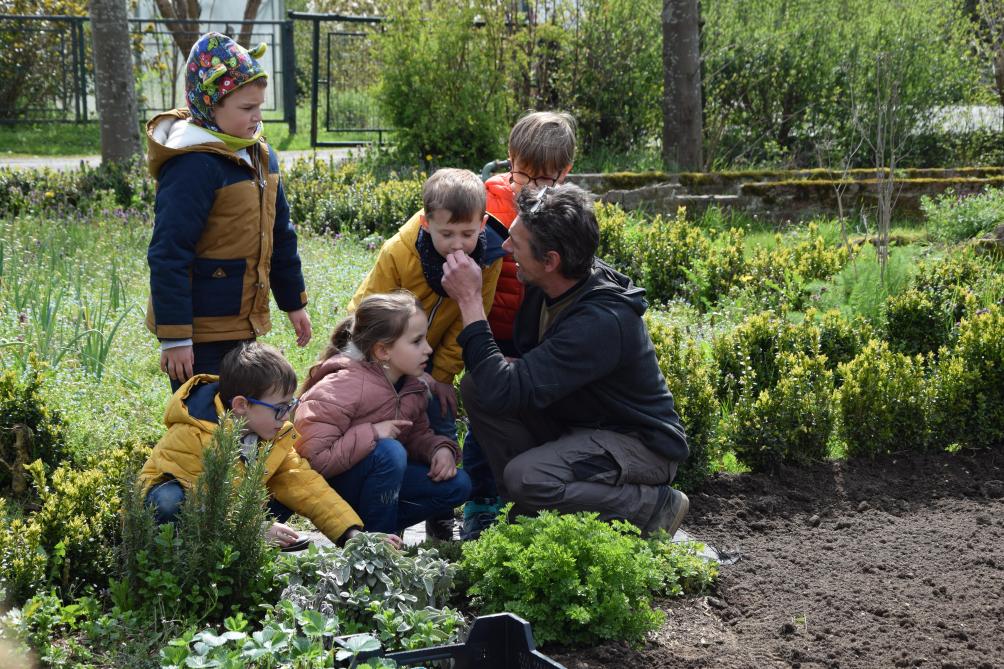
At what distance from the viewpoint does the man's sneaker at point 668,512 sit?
3504 mm

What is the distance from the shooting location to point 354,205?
352 inches

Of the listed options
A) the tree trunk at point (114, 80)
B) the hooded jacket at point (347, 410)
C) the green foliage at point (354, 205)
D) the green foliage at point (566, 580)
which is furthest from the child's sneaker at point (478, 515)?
the tree trunk at point (114, 80)

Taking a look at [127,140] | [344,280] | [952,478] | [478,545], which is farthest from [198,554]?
[127,140]

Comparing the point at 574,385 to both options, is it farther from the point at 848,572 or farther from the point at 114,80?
the point at 114,80

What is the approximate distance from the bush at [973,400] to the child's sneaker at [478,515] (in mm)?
2043

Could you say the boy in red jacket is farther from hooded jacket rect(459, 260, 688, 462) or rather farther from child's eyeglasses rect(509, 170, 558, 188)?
hooded jacket rect(459, 260, 688, 462)

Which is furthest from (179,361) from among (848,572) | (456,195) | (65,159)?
(65,159)

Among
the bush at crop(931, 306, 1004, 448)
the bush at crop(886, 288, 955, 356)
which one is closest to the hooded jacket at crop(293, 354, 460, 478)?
the bush at crop(931, 306, 1004, 448)

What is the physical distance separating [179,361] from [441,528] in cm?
117

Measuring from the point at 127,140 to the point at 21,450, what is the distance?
24.7ft

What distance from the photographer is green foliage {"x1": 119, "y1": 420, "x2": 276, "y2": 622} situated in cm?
262

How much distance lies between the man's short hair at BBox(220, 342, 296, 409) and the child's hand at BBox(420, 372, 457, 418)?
73 cm

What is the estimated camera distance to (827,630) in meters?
3.00

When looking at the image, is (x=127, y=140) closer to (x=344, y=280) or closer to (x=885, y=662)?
(x=344, y=280)
